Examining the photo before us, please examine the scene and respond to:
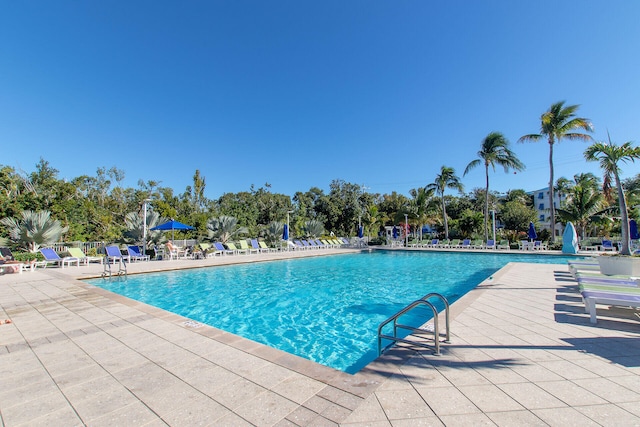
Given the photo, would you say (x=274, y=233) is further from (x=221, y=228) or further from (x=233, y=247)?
(x=233, y=247)

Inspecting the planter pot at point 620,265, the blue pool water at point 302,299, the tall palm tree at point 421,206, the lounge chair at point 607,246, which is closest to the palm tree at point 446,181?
the tall palm tree at point 421,206

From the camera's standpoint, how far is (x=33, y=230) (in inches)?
443

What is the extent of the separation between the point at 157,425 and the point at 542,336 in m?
4.21

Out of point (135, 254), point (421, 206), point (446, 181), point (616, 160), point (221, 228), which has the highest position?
point (446, 181)

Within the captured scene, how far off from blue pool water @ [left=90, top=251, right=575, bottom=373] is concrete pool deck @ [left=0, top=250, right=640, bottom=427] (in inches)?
56.9

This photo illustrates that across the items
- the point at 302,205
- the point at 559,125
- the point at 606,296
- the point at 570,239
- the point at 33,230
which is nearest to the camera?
the point at 606,296

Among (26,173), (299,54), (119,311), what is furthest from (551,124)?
(26,173)

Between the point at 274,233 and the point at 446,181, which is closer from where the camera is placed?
the point at 274,233

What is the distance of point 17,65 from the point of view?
12.7 meters

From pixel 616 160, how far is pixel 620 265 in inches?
100

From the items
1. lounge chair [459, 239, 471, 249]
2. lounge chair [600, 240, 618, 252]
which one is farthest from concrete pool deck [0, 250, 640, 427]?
lounge chair [459, 239, 471, 249]

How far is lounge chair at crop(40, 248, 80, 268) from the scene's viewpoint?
424 inches

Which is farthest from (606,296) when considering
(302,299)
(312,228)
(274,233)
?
(312,228)

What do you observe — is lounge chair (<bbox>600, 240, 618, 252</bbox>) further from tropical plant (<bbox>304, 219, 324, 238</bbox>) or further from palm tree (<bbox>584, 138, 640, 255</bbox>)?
tropical plant (<bbox>304, 219, 324, 238</bbox>)
